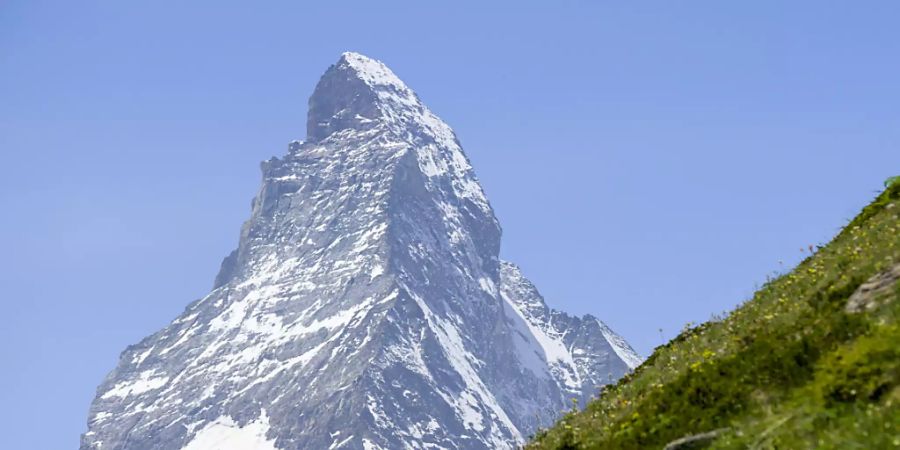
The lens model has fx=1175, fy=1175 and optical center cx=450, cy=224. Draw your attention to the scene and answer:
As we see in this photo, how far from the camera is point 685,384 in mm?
19938

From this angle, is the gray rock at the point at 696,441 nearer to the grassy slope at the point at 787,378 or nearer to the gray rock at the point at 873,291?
the grassy slope at the point at 787,378

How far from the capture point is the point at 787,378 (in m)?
17.8

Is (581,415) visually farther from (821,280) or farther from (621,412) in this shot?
(821,280)

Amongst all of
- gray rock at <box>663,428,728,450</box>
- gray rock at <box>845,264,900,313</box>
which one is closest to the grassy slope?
gray rock at <box>663,428,728,450</box>

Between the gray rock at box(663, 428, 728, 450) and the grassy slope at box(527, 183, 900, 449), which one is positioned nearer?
the grassy slope at box(527, 183, 900, 449)

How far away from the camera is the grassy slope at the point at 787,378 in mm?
15562

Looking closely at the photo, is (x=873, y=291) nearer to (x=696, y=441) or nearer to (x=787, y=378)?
(x=787, y=378)

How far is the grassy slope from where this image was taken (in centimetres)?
1556

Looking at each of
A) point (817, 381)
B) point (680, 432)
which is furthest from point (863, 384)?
point (680, 432)

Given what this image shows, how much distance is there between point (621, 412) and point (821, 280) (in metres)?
4.69

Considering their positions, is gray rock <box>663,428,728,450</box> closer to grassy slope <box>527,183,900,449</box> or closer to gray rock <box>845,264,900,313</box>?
grassy slope <box>527,183,900,449</box>

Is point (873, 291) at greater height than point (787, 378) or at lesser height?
greater

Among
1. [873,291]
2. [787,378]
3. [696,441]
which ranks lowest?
[696,441]

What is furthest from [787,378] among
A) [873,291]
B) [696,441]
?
[873,291]
